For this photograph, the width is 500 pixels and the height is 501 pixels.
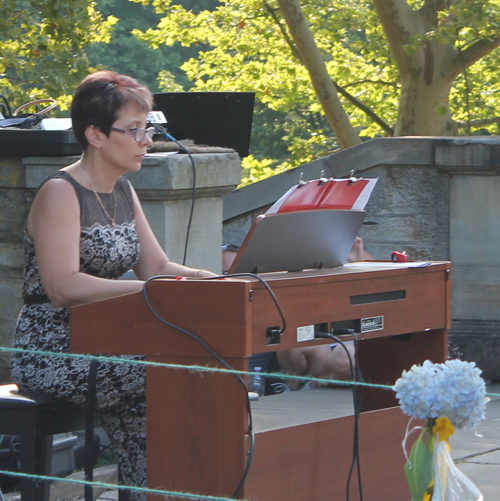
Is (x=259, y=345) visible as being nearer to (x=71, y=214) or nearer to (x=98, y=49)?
(x=71, y=214)

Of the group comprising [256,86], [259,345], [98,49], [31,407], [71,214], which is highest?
[98,49]

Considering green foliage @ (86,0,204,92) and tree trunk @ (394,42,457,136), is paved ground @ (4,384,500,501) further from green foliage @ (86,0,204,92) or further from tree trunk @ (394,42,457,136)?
green foliage @ (86,0,204,92)

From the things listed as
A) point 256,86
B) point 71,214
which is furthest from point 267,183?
point 256,86

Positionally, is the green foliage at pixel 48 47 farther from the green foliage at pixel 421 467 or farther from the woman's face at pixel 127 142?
the green foliage at pixel 421 467

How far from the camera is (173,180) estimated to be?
14.0ft

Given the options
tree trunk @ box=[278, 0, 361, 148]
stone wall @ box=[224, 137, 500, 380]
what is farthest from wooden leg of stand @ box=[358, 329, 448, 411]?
tree trunk @ box=[278, 0, 361, 148]

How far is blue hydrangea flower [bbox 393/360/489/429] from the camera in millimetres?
2281

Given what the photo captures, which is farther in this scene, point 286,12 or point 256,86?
point 256,86

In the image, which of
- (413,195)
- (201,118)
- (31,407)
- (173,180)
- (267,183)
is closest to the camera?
(31,407)

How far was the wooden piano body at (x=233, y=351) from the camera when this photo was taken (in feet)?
8.31

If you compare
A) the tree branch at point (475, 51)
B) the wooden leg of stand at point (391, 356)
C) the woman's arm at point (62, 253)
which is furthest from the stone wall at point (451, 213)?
the tree branch at point (475, 51)

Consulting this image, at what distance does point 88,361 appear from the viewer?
3006 millimetres

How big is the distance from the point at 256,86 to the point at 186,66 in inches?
55.6

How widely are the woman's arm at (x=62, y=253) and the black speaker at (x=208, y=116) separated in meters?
1.73
